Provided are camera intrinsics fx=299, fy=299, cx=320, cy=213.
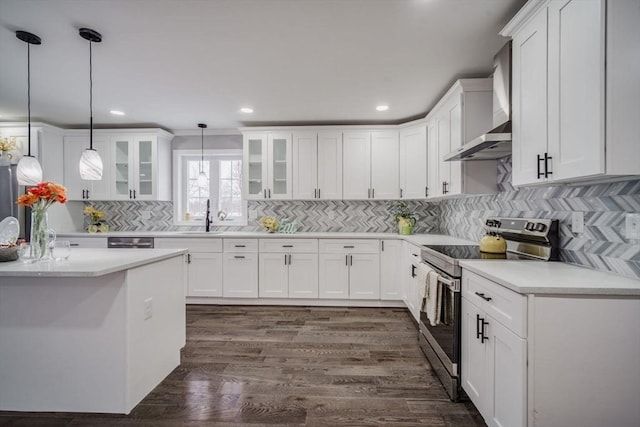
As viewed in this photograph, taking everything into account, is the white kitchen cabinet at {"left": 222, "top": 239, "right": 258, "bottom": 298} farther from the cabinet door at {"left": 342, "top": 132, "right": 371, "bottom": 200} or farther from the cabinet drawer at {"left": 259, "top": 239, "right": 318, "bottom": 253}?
the cabinet door at {"left": 342, "top": 132, "right": 371, "bottom": 200}

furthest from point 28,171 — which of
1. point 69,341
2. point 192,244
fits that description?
point 192,244

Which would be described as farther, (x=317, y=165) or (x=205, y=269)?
(x=317, y=165)

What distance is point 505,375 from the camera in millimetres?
1475

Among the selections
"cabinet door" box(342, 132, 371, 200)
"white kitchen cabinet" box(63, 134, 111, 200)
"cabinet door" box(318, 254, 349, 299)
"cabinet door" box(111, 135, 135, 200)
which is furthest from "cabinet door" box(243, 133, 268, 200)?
"white kitchen cabinet" box(63, 134, 111, 200)

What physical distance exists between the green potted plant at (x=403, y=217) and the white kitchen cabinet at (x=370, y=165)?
329 mm

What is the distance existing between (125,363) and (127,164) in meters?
3.45

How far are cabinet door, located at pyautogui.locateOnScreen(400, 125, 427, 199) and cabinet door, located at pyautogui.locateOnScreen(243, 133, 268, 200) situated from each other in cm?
191

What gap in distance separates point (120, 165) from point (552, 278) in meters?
5.17

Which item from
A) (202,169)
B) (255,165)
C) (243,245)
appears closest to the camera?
(243,245)

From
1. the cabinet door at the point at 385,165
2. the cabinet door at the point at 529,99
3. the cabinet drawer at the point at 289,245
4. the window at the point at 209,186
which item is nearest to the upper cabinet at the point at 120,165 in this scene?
the window at the point at 209,186

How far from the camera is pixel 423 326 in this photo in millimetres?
2656

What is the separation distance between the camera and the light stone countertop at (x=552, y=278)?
1.31m

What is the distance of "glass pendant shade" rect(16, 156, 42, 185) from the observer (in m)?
2.07

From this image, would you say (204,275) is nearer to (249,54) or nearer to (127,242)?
(127,242)
